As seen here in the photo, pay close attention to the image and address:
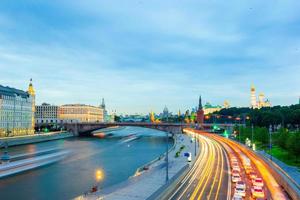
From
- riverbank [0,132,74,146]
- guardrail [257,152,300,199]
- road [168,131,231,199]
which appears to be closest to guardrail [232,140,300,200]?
guardrail [257,152,300,199]

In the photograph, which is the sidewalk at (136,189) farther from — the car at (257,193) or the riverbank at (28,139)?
the riverbank at (28,139)

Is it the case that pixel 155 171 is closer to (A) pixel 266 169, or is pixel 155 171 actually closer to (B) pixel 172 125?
(A) pixel 266 169

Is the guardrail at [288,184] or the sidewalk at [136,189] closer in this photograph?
the guardrail at [288,184]

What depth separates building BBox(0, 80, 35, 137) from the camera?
102625 millimetres

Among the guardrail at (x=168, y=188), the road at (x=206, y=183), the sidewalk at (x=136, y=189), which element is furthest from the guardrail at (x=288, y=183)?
the sidewalk at (x=136, y=189)

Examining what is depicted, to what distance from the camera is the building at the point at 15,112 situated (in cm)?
10262

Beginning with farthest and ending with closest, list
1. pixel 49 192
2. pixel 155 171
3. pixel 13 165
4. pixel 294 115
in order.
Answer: pixel 294 115, pixel 13 165, pixel 155 171, pixel 49 192

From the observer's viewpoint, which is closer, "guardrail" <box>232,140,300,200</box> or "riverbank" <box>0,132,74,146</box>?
"guardrail" <box>232,140,300,200</box>

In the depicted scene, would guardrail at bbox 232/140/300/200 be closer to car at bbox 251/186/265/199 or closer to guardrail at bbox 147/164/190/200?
car at bbox 251/186/265/199

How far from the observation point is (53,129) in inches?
6407

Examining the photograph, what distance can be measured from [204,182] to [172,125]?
103998mm

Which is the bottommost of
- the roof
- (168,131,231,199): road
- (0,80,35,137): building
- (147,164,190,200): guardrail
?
(168,131,231,199): road

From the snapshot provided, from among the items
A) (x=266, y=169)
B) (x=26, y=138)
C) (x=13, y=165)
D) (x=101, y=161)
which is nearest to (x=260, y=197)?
(x=266, y=169)

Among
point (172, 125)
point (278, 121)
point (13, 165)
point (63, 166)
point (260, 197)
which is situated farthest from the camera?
point (172, 125)
